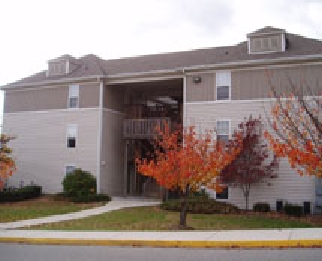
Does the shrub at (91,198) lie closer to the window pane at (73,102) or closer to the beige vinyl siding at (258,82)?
the window pane at (73,102)

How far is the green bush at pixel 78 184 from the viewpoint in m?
25.5

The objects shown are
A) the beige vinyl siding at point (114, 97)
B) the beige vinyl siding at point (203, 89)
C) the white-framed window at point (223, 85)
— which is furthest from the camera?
the beige vinyl siding at point (114, 97)

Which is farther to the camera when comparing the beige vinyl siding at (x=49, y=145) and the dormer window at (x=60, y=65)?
the dormer window at (x=60, y=65)

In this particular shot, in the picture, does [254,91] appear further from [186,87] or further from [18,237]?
[18,237]

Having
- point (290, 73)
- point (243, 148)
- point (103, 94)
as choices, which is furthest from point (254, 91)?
point (103, 94)

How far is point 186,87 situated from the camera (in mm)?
24453

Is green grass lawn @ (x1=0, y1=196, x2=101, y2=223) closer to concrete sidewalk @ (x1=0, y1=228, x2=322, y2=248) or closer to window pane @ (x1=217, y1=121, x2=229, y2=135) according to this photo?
concrete sidewalk @ (x1=0, y1=228, x2=322, y2=248)

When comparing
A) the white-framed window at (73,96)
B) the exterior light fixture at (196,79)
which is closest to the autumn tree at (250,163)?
the exterior light fixture at (196,79)

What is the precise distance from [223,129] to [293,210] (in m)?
5.55

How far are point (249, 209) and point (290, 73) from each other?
23.1 ft

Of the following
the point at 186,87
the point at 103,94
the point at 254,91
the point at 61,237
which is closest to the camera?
the point at 61,237

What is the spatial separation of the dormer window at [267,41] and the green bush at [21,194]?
1546cm

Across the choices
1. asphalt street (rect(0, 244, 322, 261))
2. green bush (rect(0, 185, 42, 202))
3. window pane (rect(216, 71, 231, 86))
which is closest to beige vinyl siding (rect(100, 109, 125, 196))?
green bush (rect(0, 185, 42, 202))

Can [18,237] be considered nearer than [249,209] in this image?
Yes
